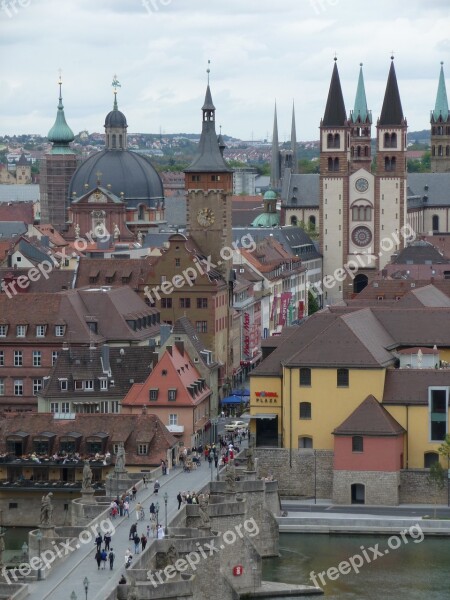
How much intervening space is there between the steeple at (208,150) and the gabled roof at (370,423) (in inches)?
1574

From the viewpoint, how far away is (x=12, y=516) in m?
93.9

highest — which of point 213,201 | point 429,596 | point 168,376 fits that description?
point 213,201

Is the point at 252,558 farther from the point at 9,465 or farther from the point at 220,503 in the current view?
the point at 9,465

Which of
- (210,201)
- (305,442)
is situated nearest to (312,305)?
(210,201)

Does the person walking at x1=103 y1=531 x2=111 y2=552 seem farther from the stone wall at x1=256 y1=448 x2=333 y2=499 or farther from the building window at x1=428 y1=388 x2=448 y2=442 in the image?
the building window at x1=428 y1=388 x2=448 y2=442

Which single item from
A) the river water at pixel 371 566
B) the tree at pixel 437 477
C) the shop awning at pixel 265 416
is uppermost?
the shop awning at pixel 265 416

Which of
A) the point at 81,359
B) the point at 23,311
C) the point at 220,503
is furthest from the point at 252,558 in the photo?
the point at 23,311

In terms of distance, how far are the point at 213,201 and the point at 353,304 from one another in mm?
15346

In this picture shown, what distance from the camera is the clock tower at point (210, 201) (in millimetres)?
131625

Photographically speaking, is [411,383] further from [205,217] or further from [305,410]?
[205,217]

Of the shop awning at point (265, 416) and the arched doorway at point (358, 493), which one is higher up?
the shop awning at point (265, 416)

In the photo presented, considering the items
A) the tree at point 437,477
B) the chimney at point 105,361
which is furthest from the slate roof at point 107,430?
the tree at point 437,477

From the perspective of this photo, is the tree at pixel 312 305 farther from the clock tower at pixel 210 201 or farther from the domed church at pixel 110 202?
the clock tower at pixel 210 201

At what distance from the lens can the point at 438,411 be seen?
9631cm
